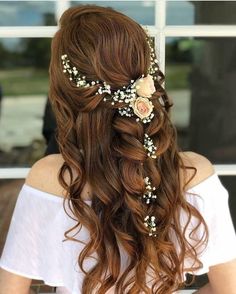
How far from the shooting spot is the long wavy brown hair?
1.03 metres

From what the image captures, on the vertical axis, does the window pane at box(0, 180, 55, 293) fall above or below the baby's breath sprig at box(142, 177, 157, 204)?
below

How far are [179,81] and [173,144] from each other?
210cm

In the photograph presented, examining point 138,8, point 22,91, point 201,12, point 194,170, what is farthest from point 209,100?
point 22,91

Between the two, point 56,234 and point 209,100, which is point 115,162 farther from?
point 209,100

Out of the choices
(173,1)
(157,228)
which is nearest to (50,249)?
(157,228)

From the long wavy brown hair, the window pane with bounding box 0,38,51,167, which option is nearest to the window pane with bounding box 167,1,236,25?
the long wavy brown hair

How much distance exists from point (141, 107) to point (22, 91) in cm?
455

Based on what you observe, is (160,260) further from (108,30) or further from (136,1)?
(136,1)

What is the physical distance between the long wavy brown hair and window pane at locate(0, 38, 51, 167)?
2.90 m

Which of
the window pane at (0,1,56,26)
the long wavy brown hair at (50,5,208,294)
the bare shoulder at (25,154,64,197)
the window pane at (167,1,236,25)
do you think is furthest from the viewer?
the window pane at (0,1,56,26)

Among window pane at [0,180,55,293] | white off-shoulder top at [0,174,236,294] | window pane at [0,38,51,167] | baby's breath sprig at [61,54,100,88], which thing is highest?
baby's breath sprig at [61,54,100,88]

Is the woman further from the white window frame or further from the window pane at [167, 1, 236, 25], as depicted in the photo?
the window pane at [167, 1, 236, 25]

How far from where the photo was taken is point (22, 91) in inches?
216

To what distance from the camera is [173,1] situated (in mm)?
1779
